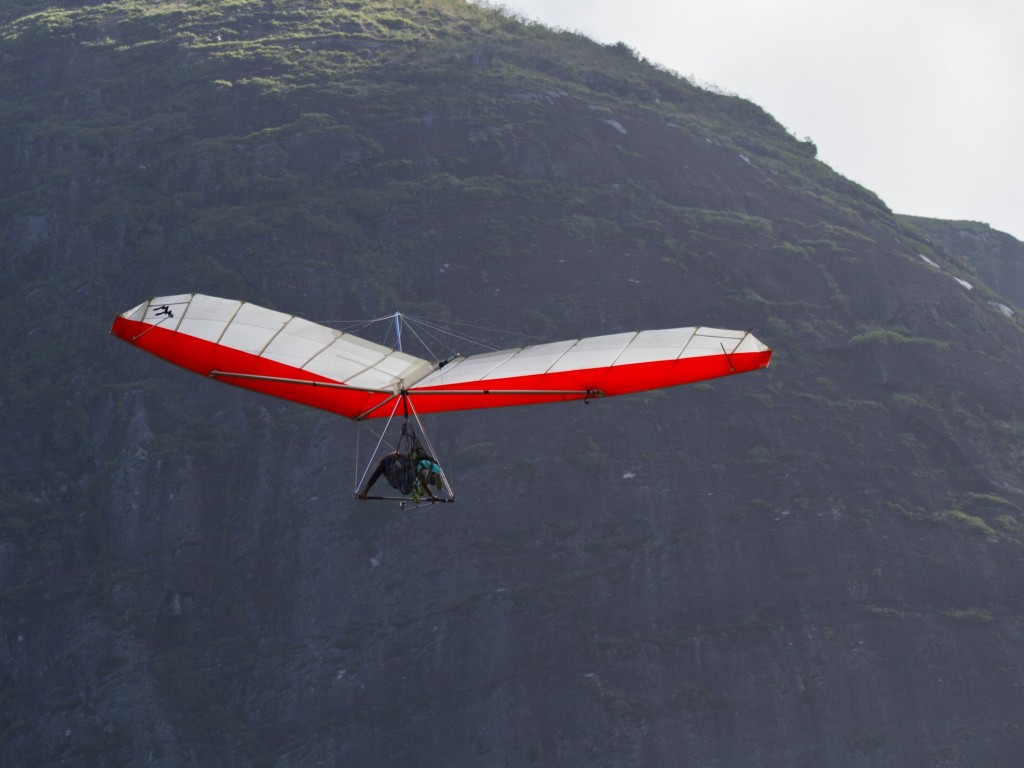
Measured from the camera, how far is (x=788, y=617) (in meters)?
68.2

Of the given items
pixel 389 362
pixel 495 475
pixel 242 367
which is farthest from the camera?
pixel 495 475

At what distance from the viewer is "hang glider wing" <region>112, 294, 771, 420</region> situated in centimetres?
3391

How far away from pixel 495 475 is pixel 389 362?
123ft

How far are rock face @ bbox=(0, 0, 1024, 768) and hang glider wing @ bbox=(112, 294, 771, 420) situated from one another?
3088 cm

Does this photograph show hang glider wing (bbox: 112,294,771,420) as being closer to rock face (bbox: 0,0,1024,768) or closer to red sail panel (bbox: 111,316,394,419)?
red sail panel (bbox: 111,316,394,419)

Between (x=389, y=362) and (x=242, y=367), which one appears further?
(x=389, y=362)

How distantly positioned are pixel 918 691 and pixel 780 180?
157ft

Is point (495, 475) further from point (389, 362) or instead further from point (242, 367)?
point (242, 367)

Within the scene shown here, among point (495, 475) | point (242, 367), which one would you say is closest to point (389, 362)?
point (242, 367)

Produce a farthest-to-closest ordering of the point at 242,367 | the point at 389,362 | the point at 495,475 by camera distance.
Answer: the point at 495,475 → the point at 389,362 → the point at 242,367

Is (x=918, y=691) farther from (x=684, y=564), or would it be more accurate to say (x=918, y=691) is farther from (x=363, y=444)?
(x=363, y=444)

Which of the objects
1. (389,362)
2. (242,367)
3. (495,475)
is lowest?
(495,475)

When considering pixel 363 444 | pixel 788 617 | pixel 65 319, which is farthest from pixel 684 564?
pixel 65 319

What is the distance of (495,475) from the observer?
73000 mm
